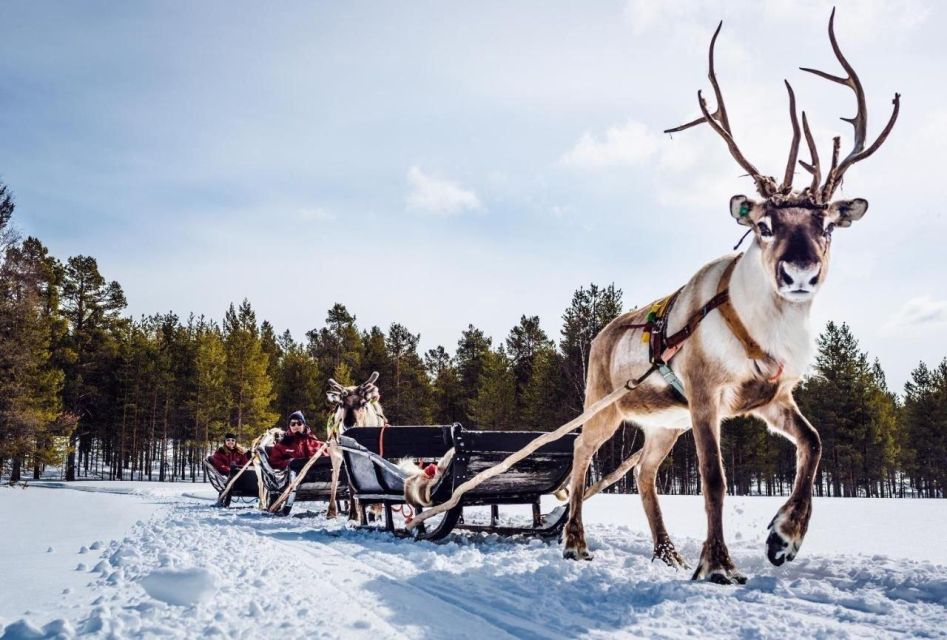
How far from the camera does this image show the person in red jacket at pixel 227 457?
60.2 feet

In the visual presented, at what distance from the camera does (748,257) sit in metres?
4.52

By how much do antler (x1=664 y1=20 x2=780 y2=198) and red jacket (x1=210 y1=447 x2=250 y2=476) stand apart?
16059 millimetres

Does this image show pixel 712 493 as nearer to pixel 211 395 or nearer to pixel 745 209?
pixel 745 209

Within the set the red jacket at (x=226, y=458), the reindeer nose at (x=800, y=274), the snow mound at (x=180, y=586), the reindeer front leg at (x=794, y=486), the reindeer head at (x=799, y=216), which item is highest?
the reindeer head at (x=799, y=216)

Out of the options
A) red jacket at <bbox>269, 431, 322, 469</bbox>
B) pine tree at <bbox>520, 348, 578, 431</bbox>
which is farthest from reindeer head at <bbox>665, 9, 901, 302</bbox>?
pine tree at <bbox>520, 348, 578, 431</bbox>

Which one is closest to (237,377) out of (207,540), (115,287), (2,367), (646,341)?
(115,287)

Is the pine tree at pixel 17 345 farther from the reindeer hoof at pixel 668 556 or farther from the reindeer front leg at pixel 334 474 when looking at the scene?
the reindeer hoof at pixel 668 556

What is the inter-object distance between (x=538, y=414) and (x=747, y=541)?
118 feet

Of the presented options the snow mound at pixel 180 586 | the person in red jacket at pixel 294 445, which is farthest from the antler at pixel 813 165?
the person in red jacket at pixel 294 445

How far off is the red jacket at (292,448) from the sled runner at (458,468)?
5348 mm

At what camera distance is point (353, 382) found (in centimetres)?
5544

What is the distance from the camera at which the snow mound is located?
3527mm

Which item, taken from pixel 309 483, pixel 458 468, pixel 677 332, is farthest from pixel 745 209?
pixel 309 483

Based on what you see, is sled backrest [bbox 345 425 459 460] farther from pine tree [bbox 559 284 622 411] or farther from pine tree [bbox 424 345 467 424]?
pine tree [bbox 424 345 467 424]
